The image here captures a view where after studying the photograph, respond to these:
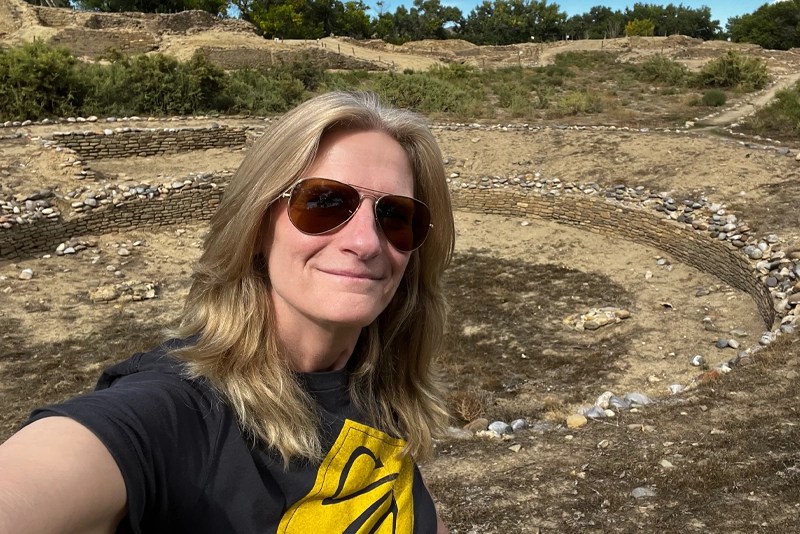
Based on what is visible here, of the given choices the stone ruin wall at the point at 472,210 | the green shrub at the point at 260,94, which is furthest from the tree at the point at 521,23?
the stone ruin wall at the point at 472,210

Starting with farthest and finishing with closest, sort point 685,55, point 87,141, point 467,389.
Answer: point 685,55, point 87,141, point 467,389

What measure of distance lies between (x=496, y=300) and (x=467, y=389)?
7.24 ft

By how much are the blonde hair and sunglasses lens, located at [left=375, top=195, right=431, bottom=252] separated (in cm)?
9

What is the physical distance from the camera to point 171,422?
1.00 metres

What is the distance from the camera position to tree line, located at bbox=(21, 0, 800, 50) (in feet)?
121

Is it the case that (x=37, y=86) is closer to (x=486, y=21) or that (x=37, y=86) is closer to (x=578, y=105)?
(x=578, y=105)

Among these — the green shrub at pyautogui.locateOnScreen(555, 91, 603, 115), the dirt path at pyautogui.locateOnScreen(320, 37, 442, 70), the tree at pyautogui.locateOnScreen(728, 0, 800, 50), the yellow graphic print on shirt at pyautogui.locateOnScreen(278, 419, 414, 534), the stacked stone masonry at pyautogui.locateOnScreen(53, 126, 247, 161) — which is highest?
the tree at pyautogui.locateOnScreen(728, 0, 800, 50)

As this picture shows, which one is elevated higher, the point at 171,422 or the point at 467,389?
the point at 171,422

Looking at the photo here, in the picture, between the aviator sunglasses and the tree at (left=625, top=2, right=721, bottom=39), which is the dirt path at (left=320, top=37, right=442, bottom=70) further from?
the tree at (left=625, top=2, right=721, bottom=39)

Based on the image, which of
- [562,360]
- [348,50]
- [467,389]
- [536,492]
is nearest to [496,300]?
[562,360]

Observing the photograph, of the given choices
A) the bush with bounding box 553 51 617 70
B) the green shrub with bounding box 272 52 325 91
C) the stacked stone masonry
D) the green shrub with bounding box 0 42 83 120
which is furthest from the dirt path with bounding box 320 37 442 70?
the stacked stone masonry

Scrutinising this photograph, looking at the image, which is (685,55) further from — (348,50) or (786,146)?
(786,146)

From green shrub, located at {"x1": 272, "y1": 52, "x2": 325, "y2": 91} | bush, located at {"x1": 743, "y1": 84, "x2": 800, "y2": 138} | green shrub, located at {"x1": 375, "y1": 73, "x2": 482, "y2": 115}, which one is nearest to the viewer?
bush, located at {"x1": 743, "y1": 84, "x2": 800, "y2": 138}

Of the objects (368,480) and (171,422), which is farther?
(368,480)
